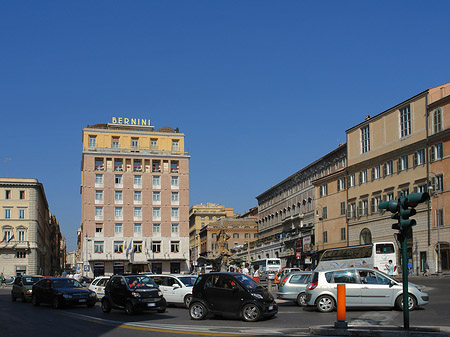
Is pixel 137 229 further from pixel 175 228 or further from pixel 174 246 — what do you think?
pixel 174 246

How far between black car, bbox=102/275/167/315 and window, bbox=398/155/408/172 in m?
40.3

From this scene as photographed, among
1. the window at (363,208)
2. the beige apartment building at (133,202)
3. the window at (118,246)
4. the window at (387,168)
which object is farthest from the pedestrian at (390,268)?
the window at (118,246)

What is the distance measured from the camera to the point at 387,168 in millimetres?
60094

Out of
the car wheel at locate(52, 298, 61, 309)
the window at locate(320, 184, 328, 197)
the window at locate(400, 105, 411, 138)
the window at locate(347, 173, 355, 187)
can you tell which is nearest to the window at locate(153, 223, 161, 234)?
the window at locate(320, 184, 328, 197)

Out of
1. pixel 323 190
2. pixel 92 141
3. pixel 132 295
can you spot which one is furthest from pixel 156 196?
pixel 132 295

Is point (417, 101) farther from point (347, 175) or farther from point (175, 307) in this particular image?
point (175, 307)

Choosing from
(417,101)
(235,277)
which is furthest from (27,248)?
(235,277)

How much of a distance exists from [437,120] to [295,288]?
110ft

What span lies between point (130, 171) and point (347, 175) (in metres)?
36.2

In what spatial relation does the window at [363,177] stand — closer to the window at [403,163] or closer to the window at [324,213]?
the window at [403,163]

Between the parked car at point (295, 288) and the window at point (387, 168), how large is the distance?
1452 inches

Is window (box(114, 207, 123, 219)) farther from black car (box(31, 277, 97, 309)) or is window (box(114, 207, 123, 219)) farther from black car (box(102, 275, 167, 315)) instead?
black car (box(102, 275, 167, 315))

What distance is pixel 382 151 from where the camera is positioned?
201 ft

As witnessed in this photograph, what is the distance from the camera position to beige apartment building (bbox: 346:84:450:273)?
5294 centimetres
